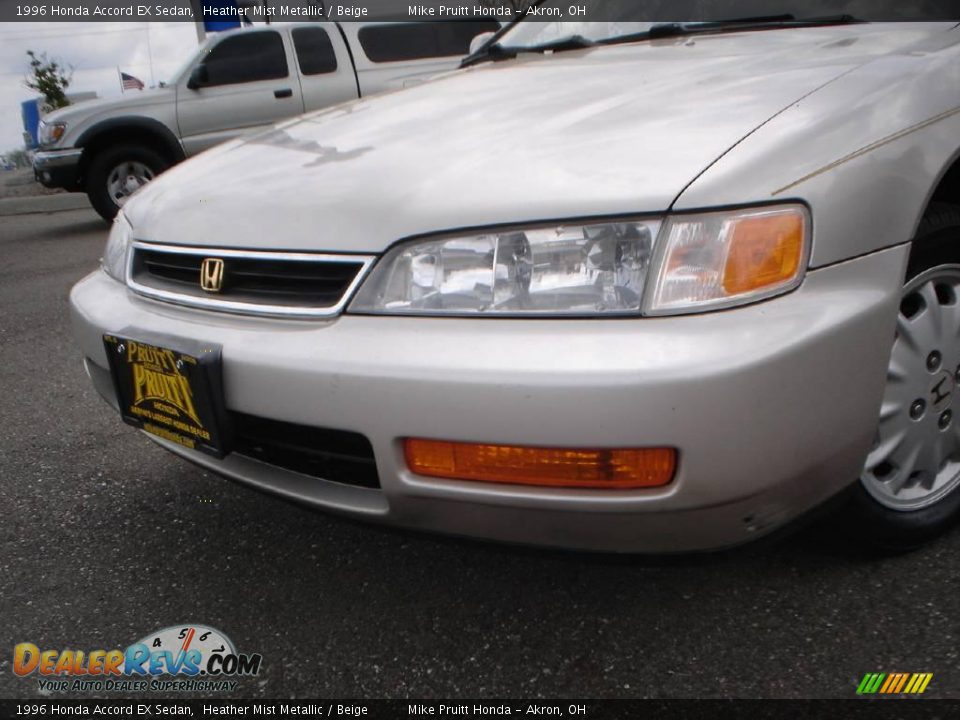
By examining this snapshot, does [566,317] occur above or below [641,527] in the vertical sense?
above

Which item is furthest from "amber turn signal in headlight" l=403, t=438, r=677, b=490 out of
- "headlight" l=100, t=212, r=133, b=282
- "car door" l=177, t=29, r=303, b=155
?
"car door" l=177, t=29, r=303, b=155

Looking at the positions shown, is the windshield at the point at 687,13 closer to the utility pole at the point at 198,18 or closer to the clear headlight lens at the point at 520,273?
the clear headlight lens at the point at 520,273

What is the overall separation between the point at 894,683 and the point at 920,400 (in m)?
0.56

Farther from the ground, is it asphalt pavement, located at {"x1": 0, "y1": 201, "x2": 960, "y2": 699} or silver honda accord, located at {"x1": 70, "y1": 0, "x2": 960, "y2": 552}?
silver honda accord, located at {"x1": 70, "y1": 0, "x2": 960, "y2": 552}

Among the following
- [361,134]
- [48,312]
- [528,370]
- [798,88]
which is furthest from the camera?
[48,312]

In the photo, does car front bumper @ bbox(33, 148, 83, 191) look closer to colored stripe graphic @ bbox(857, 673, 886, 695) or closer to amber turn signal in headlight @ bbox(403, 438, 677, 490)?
amber turn signal in headlight @ bbox(403, 438, 677, 490)

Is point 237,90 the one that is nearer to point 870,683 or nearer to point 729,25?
point 729,25

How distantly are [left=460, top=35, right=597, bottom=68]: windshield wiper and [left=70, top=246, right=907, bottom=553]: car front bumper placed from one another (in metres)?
1.32

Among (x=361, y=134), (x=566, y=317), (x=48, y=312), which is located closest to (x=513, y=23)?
(x=361, y=134)

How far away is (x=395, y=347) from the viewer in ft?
4.55

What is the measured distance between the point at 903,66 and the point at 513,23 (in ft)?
5.18

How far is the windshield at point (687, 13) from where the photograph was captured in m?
2.00

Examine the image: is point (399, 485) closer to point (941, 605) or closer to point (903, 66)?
point (941, 605)

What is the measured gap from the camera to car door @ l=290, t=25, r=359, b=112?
778 centimetres
